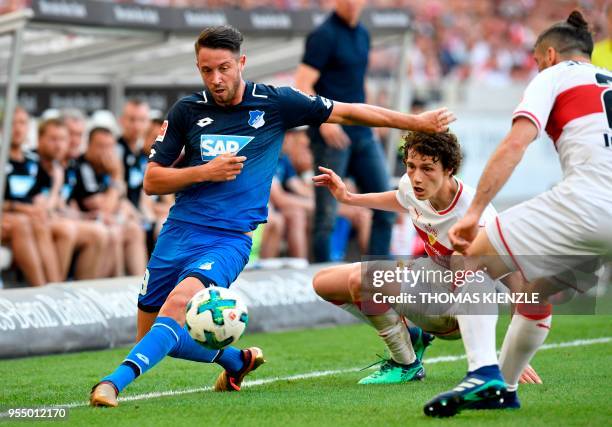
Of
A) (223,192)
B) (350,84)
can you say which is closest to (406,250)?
(350,84)

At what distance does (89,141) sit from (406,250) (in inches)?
178

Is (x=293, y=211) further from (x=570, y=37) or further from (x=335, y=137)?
(x=570, y=37)

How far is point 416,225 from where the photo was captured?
6965mm

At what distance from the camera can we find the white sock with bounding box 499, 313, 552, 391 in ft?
19.5

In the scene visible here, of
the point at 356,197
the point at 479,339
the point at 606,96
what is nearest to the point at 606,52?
the point at 356,197

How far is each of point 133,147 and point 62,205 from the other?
1234mm

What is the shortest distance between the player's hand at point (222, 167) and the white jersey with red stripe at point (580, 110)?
5.65ft

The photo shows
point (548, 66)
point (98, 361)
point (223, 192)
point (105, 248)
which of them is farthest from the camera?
point (105, 248)

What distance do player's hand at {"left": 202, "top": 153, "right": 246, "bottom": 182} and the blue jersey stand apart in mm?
221

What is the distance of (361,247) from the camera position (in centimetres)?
1417

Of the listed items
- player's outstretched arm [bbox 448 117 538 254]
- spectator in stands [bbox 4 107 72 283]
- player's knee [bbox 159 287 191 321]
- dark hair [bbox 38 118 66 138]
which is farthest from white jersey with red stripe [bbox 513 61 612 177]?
dark hair [bbox 38 118 66 138]

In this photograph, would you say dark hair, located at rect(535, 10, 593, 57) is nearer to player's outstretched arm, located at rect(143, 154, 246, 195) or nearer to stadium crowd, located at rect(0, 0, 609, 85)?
player's outstretched arm, located at rect(143, 154, 246, 195)

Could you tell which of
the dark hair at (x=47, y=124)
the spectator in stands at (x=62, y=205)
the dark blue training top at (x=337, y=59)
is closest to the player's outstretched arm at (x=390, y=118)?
the dark blue training top at (x=337, y=59)

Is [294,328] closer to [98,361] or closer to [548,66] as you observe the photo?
[98,361]
